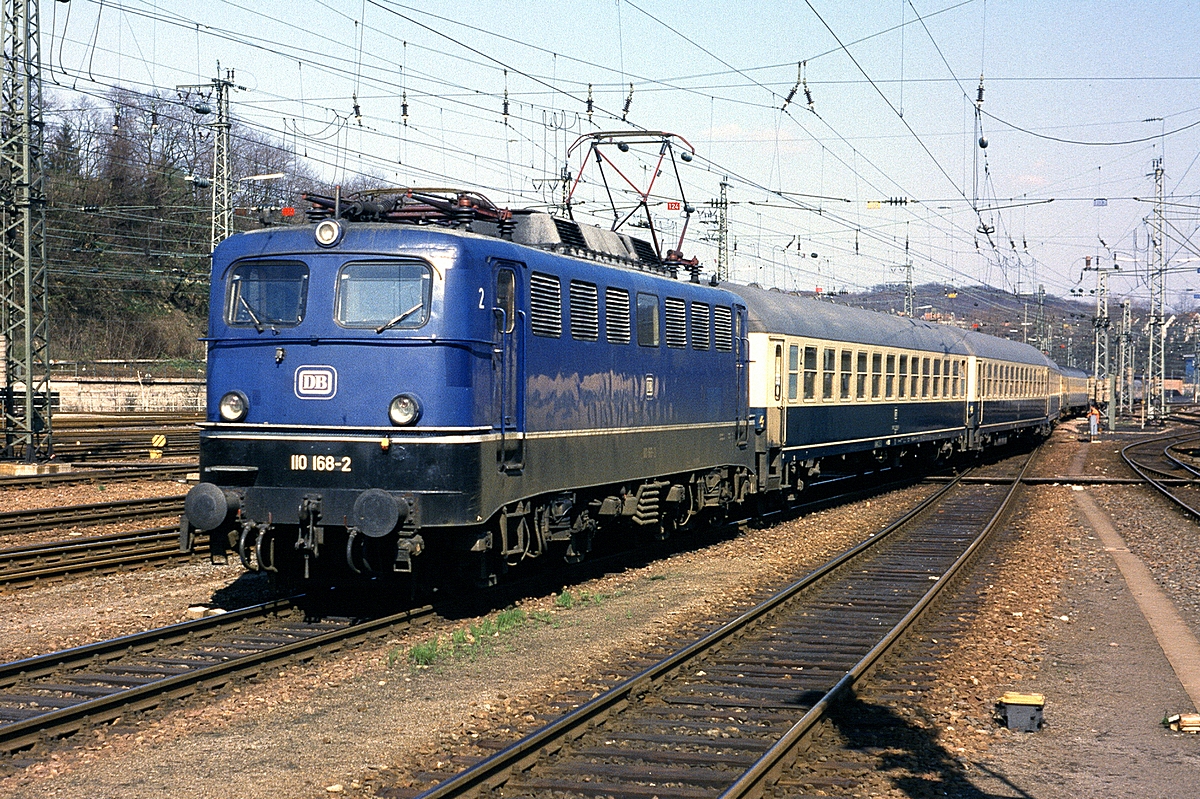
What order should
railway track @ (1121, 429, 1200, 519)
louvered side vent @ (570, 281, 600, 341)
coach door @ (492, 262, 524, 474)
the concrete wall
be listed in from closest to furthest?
coach door @ (492, 262, 524, 474) < louvered side vent @ (570, 281, 600, 341) < railway track @ (1121, 429, 1200, 519) < the concrete wall

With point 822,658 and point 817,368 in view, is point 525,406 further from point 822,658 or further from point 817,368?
point 817,368

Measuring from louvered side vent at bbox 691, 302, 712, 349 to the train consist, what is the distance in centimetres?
50

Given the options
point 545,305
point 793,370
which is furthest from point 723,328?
point 545,305

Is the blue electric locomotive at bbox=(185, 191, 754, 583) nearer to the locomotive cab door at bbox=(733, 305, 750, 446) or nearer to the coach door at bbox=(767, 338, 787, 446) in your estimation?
the locomotive cab door at bbox=(733, 305, 750, 446)

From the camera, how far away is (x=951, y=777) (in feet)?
24.7

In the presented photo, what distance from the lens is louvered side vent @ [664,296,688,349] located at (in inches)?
623

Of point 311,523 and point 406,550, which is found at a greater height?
point 311,523

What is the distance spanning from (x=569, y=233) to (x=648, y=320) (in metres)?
1.87

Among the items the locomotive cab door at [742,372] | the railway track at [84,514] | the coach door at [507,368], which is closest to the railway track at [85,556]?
the railway track at [84,514]

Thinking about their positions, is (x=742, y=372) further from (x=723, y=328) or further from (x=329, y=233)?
(x=329, y=233)

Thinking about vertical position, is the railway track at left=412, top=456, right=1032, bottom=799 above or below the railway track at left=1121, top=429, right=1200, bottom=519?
below

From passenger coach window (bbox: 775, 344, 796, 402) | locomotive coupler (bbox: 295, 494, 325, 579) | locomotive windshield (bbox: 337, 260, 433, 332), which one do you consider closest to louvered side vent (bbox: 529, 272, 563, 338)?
locomotive windshield (bbox: 337, 260, 433, 332)

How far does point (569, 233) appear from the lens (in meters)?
13.8

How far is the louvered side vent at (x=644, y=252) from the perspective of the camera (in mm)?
16031
